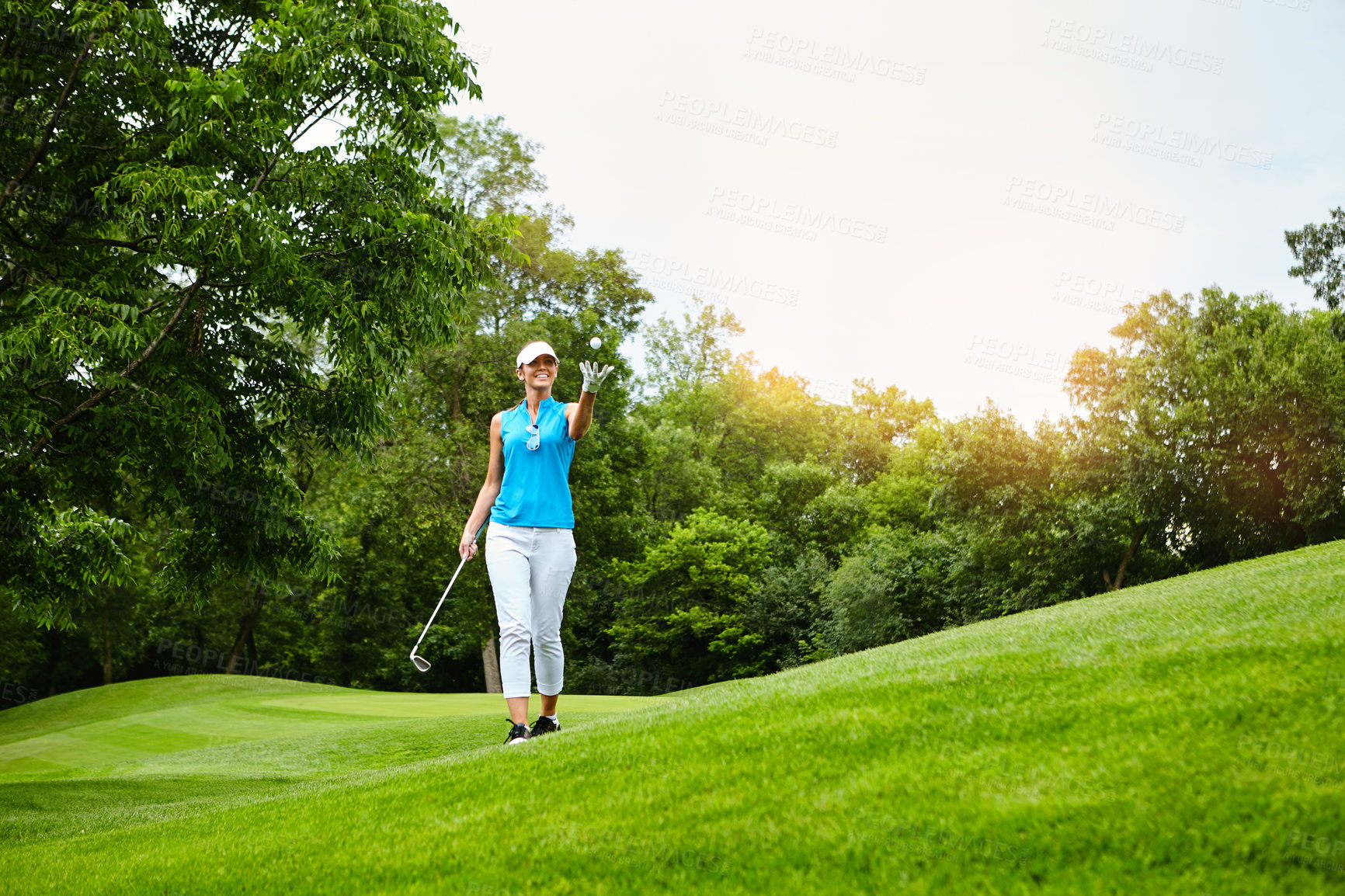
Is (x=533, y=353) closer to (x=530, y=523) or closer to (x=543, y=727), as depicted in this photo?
(x=530, y=523)

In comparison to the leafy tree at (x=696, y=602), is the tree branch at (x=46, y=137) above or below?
above

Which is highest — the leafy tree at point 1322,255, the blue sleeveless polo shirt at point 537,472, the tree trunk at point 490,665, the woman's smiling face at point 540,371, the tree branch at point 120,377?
the leafy tree at point 1322,255

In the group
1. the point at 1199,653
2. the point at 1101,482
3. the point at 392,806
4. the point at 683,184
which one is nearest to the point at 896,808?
the point at 1199,653

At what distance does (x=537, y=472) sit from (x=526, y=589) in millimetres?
903

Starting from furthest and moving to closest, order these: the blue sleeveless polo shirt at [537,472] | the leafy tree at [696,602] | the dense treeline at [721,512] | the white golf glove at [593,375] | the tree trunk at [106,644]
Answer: the leafy tree at [696,602], the tree trunk at [106,644], the dense treeline at [721,512], the blue sleeveless polo shirt at [537,472], the white golf glove at [593,375]

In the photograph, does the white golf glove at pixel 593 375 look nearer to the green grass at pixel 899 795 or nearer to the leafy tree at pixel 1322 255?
the green grass at pixel 899 795

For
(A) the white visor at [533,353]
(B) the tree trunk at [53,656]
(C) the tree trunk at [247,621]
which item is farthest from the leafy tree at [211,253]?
(B) the tree trunk at [53,656]

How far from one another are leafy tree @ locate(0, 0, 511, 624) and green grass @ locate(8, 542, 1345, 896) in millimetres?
3825

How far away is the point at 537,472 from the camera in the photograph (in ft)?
22.2

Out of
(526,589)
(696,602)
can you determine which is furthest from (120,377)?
(696,602)

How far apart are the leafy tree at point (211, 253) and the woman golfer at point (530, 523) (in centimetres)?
283

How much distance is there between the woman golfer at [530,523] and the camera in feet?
21.7

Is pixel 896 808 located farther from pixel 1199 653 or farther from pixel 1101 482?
pixel 1101 482

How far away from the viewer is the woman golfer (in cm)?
661
